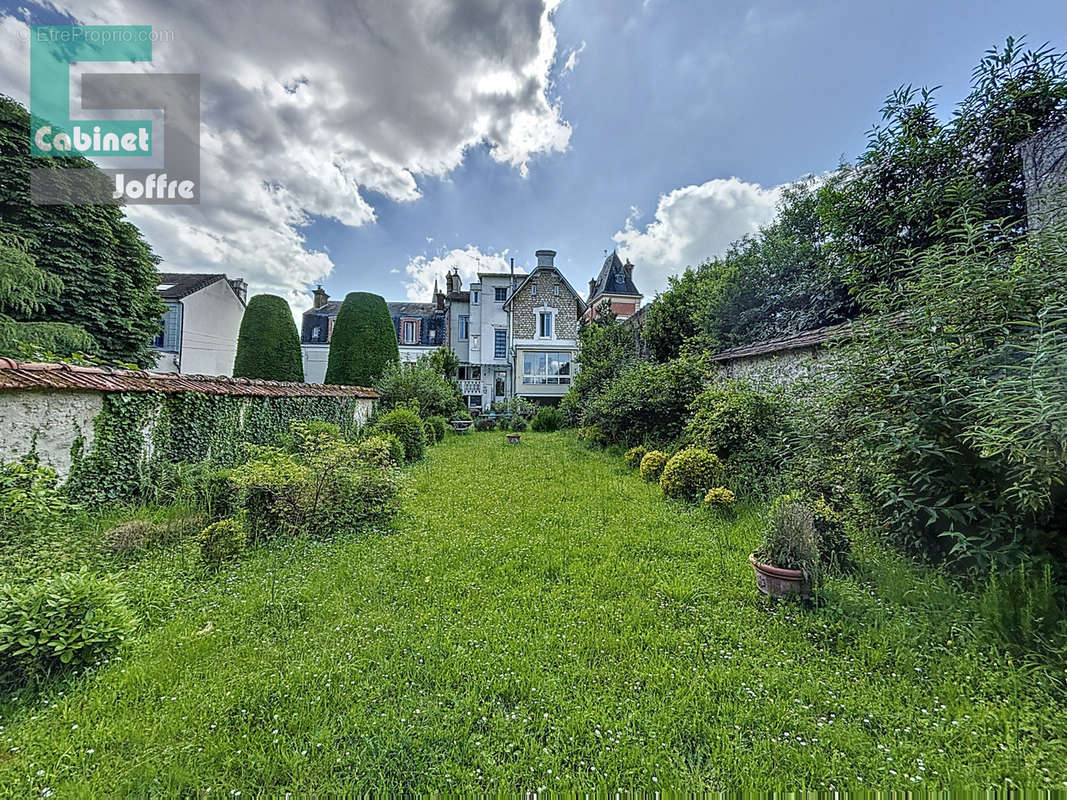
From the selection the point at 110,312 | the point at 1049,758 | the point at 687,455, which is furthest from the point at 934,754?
the point at 110,312

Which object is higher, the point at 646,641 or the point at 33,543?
the point at 33,543

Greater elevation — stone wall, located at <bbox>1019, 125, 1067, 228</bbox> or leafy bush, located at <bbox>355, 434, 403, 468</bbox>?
stone wall, located at <bbox>1019, 125, 1067, 228</bbox>

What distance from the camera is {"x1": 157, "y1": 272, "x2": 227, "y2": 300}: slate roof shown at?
1886 cm

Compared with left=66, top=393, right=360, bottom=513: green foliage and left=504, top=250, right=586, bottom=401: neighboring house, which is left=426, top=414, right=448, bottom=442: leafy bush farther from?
left=504, top=250, right=586, bottom=401: neighboring house

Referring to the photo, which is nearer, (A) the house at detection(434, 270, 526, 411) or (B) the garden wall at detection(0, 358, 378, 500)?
(B) the garden wall at detection(0, 358, 378, 500)

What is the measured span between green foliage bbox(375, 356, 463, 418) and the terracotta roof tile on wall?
6.74 m

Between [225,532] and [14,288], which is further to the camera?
[14,288]

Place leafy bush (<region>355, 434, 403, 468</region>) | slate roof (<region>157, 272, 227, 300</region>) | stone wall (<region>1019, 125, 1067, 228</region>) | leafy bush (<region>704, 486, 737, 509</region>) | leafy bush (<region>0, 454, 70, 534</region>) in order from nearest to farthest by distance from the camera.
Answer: leafy bush (<region>0, 454, 70, 534</region>)
stone wall (<region>1019, 125, 1067, 228</region>)
leafy bush (<region>704, 486, 737, 509</region>)
leafy bush (<region>355, 434, 403, 468</region>)
slate roof (<region>157, 272, 227, 300</region>)

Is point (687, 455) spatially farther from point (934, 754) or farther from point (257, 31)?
point (257, 31)

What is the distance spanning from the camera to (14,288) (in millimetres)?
6727

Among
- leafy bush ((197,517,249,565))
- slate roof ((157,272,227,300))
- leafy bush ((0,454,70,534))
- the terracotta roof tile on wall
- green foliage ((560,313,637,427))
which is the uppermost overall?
slate roof ((157,272,227,300))

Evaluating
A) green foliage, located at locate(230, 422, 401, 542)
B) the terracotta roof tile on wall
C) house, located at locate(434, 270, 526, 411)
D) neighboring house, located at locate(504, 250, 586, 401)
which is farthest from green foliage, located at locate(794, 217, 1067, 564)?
house, located at locate(434, 270, 526, 411)

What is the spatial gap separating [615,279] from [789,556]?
28909mm

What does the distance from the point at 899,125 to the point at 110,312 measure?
60.7ft
